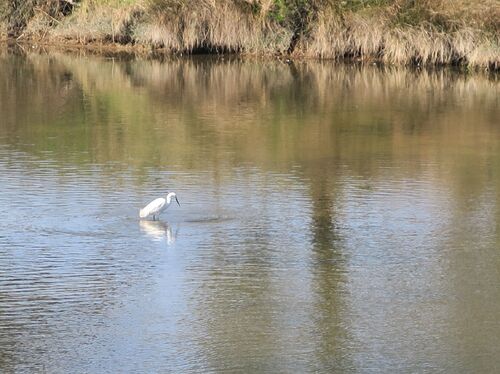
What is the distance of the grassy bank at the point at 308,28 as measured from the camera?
28.0m

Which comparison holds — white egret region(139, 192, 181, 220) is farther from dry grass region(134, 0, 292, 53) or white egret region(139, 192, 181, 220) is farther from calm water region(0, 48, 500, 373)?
dry grass region(134, 0, 292, 53)

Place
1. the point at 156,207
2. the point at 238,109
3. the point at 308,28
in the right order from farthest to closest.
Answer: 1. the point at 308,28
2. the point at 238,109
3. the point at 156,207

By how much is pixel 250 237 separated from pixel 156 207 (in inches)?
43.0

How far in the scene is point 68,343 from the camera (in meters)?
9.25

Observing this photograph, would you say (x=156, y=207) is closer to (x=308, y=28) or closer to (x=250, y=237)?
(x=250, y=237)

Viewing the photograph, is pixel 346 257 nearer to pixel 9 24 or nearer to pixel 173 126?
pixel 173 126

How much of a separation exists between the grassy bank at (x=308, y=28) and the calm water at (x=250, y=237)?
5.92 metres

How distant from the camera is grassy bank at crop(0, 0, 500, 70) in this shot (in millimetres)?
27984

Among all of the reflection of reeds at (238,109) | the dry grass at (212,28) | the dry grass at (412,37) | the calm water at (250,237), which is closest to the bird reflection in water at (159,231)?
the calm water at (250,237)

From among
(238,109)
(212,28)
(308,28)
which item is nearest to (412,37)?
(308,28)

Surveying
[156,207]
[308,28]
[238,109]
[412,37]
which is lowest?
[238,109]

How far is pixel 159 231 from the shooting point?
41.0 feet

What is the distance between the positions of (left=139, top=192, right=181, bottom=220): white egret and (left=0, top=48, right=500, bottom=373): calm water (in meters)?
0.15

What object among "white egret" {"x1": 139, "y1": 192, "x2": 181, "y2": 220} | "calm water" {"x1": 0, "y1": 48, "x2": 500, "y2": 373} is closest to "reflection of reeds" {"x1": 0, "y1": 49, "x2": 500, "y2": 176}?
"calm water" {"x1": 0, "y1": 48, "x2": 500, "y2": 373}
